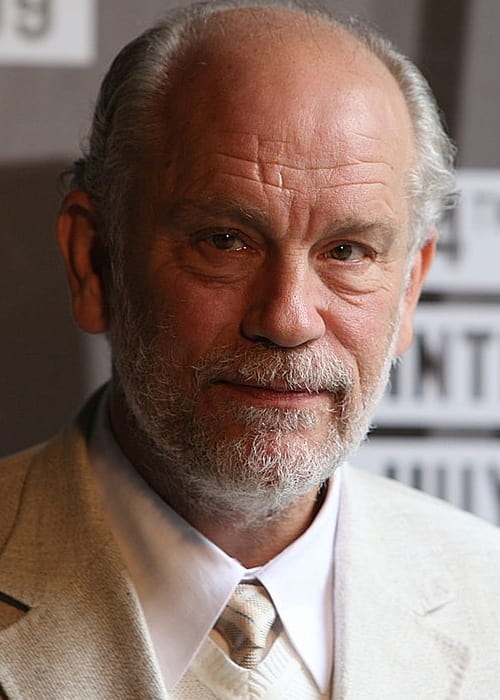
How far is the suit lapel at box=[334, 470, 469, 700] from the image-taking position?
57.0 inches

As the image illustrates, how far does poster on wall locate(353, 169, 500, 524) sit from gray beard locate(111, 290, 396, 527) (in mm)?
461

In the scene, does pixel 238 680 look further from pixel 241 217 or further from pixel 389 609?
pixel 241 217

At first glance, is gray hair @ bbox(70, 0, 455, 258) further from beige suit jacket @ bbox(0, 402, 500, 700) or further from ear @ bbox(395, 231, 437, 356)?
beige suit jacket @ bbox(0, 402, 500, 700)

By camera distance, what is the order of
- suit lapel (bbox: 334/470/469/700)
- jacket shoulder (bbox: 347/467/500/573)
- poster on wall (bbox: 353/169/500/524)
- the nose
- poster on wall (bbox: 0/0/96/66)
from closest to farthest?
the nose
suit lapel (bbox: 334/470/469/700)
jacket shoulder (bbox: 347/467/500/573)
poster on wall (bbox: 0/0/96/66)
poster on wall (bbox: 353/169/500/524)

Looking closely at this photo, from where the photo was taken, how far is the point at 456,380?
1.97 metres

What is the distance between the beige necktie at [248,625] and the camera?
139 cm

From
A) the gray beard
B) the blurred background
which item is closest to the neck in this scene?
the gray beard

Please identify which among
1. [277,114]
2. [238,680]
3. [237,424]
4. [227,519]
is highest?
[277,114]

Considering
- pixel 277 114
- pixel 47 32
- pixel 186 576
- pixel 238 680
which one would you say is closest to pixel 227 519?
pixel 186 576

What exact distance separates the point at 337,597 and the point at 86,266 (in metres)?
0.55

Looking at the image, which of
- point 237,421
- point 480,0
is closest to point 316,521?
point 237,421

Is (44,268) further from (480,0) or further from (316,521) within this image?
(480,0)

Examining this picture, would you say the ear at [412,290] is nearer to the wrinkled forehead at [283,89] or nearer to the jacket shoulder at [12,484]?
the wrinkled forehead at [283,89]

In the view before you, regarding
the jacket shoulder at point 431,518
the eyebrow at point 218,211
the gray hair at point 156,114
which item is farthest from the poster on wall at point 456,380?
the eyebrow at point 218,211
